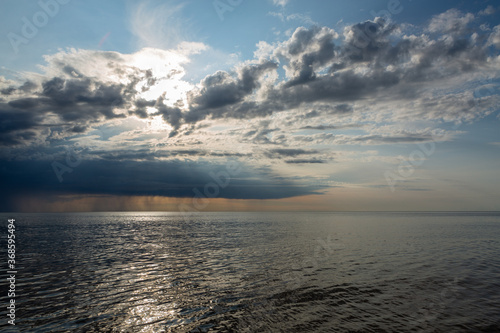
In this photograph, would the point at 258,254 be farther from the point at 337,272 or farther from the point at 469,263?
the point at 469,263

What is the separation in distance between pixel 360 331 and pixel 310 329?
2.90 meters

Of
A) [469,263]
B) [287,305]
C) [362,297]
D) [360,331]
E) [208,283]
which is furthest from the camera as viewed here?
[469,263]

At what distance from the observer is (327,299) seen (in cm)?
2153

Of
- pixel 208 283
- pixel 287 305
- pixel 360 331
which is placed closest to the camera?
pixel 360 331

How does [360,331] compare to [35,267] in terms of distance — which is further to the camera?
[35,267]

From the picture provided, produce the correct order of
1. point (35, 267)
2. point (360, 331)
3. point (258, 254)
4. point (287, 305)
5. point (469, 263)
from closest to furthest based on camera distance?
point (360, 331)
point (287, 305)
point (35, 267)
point (469, 263)
point (258, 254)

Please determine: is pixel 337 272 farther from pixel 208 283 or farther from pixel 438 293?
pixel 208 283

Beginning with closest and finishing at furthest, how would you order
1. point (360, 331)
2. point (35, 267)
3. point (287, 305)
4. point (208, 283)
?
point (360, 331) → point (287, 305) → point (208, 283) → point (35, 267)

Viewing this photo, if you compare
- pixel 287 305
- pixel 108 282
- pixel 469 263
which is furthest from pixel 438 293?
pixel 108 282

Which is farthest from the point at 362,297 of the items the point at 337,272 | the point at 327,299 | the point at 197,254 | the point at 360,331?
the point at 197,254

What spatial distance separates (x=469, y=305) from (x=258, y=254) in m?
27.1

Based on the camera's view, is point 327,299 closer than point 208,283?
Yes

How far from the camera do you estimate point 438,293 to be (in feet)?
75.7

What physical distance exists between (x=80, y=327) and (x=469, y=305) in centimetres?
2711
